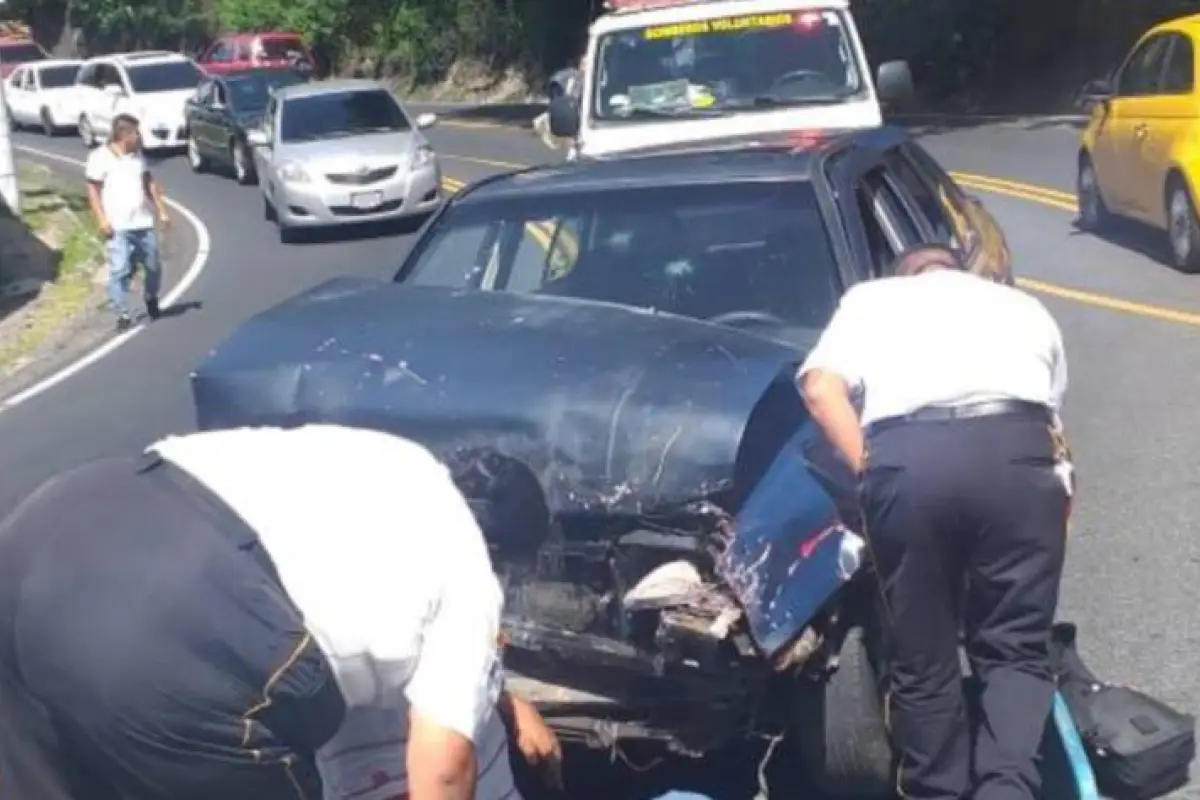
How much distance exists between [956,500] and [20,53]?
52.6 metres

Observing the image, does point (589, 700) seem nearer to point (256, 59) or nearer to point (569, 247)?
point (569, 247)

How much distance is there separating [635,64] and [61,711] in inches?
393

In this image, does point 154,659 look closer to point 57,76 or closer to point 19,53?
point 57,76

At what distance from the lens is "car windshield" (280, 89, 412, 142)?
76.4 feet

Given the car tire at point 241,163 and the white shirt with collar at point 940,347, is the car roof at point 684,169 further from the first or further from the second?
the car tire at point 241,163

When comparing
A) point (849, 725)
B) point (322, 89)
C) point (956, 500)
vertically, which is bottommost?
point (322, 89)

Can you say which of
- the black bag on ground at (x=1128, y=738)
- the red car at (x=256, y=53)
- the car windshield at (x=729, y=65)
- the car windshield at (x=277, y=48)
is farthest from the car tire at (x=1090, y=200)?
the car windshield at (x=277, y=48)

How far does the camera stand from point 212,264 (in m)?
21.5

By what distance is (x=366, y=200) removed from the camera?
869 inches

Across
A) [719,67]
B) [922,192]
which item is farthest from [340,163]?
[922,192]

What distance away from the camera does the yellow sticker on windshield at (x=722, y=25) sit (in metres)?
12.4

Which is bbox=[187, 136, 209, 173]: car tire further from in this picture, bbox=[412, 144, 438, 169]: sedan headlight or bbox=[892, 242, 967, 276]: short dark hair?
bbox=[892, 242, 967, 276]: short dark hair

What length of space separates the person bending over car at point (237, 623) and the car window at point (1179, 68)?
12.6 metres

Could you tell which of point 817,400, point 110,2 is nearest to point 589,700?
point 817,400
